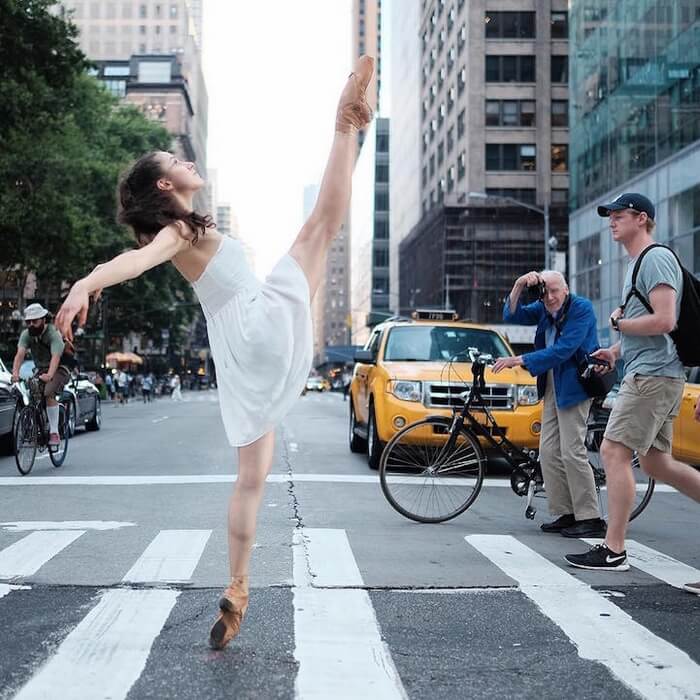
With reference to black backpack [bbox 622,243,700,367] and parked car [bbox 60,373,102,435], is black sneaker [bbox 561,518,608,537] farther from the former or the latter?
parked car [bbox 60,373,102,435]

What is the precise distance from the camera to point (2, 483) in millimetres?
9602

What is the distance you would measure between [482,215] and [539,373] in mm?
59813

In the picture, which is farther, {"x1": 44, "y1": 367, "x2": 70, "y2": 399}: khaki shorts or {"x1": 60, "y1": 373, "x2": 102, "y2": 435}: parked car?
{"x1": 60, "y1": 373, "x2": 102, "y2": 435}: parked car

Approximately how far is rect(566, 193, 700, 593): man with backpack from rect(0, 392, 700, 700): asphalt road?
0.47 metres

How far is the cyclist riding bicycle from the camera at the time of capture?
1002 cm

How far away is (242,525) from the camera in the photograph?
373 centimetres

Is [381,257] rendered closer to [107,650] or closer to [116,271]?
[107,650]

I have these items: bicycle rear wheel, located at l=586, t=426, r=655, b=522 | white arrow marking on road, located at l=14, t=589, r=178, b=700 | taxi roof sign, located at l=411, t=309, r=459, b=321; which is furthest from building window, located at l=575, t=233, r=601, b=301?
white arrow marking on road, located at l=14, t=589, r=178, b=700

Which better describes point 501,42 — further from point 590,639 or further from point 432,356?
point 590,639

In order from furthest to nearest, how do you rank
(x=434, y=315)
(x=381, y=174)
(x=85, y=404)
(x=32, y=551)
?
(x=381, y=174) < (x=85, y=404) < (x=434, y=315) < (x=32, y=551)

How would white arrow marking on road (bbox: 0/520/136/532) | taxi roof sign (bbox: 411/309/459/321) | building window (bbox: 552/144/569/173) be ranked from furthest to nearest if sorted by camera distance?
building window (bbox: 552/144/569/173)
taxi roof sign (bbox: 411/309/459/321)
white arrow marking on road (bbox: 0/520/136/532)

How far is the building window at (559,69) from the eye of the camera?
220 feet

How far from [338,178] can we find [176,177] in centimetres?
61

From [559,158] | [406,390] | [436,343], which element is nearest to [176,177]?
[406,390]
